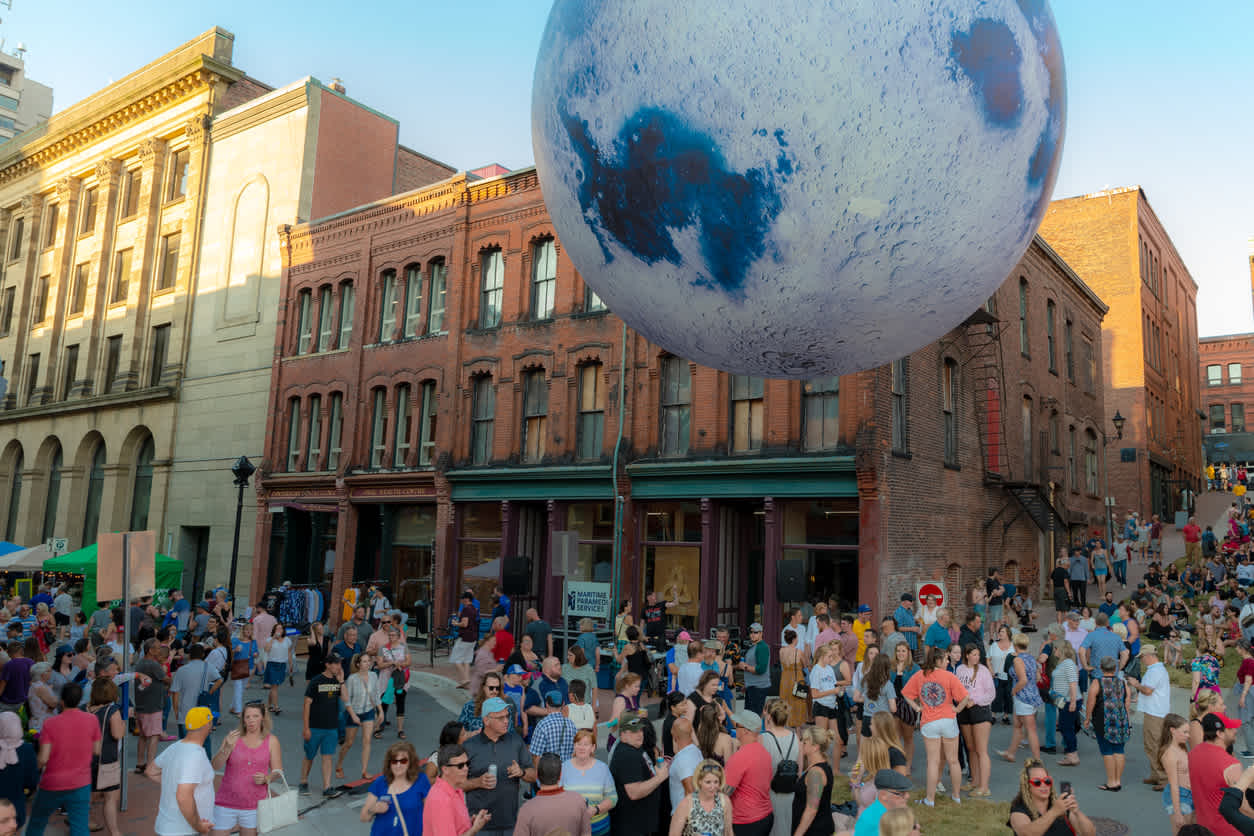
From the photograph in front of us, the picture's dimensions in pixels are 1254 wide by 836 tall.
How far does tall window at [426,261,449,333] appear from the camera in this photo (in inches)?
998

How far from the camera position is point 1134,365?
42.1m

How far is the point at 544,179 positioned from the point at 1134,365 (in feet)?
152

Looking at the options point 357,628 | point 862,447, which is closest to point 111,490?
point 357,628

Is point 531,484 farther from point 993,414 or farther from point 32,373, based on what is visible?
point 32,373

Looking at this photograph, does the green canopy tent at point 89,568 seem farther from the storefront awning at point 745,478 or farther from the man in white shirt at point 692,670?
the man in white shirt at point 692,670

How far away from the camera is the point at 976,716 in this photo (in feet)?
32.0

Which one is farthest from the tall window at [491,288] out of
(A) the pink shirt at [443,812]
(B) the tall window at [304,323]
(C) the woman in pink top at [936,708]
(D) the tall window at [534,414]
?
(A) the pink shirt at [443,812]

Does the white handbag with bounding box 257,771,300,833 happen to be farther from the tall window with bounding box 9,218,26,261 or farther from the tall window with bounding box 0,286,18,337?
the tall window with bounding box 9,218,26,261

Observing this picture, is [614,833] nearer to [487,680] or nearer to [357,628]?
[487,680]

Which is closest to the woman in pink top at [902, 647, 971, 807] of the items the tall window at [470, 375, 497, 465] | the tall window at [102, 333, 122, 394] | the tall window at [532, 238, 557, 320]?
the tall window at [532, 238, 557, 320]

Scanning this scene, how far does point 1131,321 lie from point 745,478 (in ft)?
106

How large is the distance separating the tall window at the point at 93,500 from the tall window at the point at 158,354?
4.88 metres

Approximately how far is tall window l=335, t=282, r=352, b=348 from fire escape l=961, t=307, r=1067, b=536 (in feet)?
58.9

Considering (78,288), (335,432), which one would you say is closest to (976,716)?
(335,432)
